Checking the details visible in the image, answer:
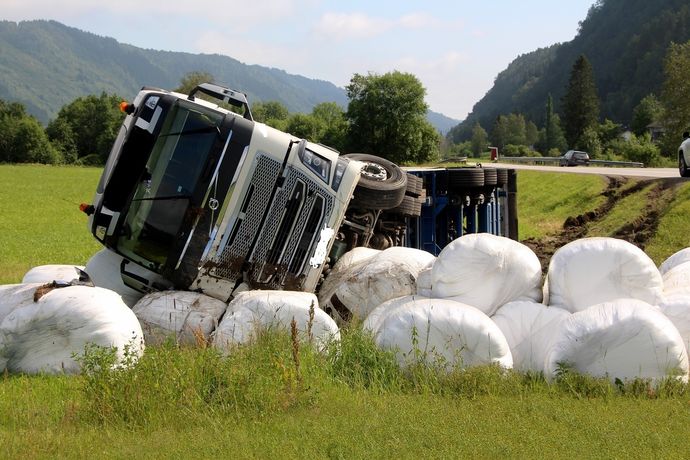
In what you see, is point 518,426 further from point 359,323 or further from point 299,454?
point 359,323

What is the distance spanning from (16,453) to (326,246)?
13.8 feet

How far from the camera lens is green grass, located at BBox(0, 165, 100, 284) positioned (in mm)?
17370

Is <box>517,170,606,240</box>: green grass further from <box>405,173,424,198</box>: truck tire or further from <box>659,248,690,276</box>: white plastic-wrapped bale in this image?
<box>659,248,690,276</box>: white plastic-wrapped bale

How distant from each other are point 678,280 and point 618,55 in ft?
488

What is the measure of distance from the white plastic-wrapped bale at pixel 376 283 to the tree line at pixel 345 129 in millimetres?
66185

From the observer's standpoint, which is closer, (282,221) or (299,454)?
(299,454)

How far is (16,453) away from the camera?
4727 mm

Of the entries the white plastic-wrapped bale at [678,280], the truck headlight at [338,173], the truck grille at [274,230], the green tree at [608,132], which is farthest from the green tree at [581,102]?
the truck grille at [274,230]

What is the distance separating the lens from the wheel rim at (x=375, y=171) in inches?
406

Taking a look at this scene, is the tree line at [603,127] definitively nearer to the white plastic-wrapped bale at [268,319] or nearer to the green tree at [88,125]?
the white plastic-wrapped bale at [268,319]

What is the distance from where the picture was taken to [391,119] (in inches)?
3307

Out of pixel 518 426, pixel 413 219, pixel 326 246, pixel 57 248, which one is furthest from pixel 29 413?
pixel 57 248

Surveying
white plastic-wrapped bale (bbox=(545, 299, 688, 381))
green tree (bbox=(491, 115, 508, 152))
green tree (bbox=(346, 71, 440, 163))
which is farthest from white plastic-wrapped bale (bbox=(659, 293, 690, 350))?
green tree (bbox=(491, 115, 508, 152))

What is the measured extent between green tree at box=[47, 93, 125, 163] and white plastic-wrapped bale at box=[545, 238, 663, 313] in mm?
94381
